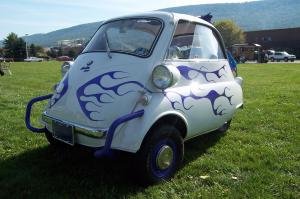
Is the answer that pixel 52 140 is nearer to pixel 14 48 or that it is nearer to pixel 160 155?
pixel 160 155

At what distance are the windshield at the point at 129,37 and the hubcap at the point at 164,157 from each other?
3.79 ft

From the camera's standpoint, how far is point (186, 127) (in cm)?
512

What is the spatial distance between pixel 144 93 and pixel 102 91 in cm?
49

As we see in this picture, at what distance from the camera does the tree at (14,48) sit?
94938mm

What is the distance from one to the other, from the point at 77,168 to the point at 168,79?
5.33 feet

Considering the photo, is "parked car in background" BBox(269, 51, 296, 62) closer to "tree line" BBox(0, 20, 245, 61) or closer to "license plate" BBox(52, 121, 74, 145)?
"tree line" BBox(0, 20, 245, 61)

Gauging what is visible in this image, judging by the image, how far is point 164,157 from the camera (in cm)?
471

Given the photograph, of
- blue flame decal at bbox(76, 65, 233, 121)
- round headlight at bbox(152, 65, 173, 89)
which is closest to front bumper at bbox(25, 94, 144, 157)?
blue flame decal at bbox(76, 65, 233, 121)

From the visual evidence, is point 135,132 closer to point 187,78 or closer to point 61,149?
point 187,78

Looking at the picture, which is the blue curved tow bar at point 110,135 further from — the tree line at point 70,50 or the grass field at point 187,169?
the tree line at point 70,50

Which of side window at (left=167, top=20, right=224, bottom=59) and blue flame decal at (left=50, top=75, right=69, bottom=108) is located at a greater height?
side window at (left=167, top=20, right=224, bottom=59)

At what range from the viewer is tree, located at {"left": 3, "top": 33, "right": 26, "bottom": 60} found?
311ft

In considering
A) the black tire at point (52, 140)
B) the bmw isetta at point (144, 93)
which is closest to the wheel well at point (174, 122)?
the bmw isetta at point (144, 93)

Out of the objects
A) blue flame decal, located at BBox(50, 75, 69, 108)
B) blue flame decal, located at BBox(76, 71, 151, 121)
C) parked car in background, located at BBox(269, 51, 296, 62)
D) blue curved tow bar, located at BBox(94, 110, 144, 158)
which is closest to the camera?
blue curved tow bar, located at BBox(94, 110, 144, 158)
